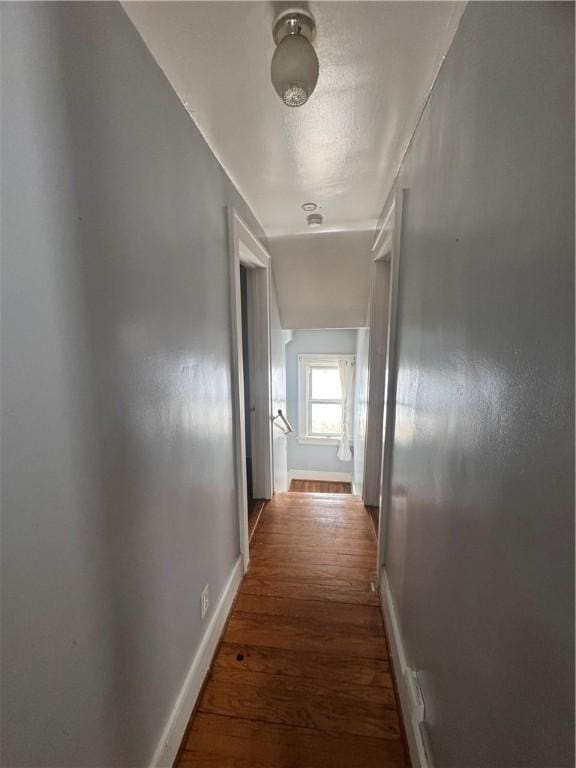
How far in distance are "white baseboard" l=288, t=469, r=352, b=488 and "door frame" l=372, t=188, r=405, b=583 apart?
346 cm

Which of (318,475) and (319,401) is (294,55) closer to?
(319,401)

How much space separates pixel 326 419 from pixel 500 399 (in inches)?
186

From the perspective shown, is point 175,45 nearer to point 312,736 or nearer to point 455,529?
point 455,529

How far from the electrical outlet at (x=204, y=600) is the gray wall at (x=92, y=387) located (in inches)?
5.2

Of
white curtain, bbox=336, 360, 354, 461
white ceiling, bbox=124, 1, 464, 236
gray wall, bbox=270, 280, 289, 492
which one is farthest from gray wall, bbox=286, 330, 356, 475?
white ceiling, bbox=124, 1, 464, 236

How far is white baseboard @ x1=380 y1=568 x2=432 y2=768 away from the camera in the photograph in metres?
0.93

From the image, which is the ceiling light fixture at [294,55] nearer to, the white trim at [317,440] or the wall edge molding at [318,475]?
the white trim at [317,440]

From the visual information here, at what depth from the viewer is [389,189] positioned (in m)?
Result: 1.70

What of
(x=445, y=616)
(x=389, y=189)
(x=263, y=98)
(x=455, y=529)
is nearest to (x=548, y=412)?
(x=455, y=529)

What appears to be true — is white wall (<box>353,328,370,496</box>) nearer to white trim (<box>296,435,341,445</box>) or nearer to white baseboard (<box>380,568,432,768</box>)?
white baseboard (<box>380,568,432,768</box>)

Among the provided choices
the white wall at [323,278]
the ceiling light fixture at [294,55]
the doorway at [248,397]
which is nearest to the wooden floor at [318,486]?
the doorway at [248,397]

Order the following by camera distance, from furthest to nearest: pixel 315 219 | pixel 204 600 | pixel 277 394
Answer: pixel 277 394
pixel 315 219
pixel 204 600

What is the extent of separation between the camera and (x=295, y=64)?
2.38 feet

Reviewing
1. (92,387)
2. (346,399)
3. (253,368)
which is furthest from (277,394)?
(92,387)
